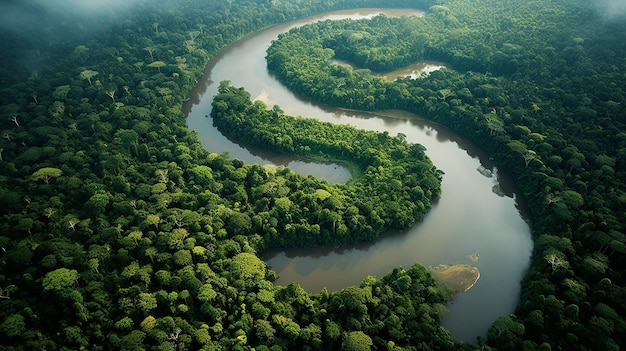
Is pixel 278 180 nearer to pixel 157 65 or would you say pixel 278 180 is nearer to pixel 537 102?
pixel 157 65

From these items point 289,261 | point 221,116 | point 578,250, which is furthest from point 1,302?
point 578,250

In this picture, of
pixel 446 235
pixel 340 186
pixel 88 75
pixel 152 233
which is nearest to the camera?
pixel 152 233

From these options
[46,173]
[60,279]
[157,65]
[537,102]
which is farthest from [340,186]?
[157,65]

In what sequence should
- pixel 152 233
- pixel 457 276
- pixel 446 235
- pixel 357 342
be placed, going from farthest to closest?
1. pixel 446 235
2. pixel 457 276
3. pixel 152 233
4. pixel 357 342

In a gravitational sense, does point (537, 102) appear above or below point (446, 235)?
above

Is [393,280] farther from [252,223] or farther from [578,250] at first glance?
[578,250]

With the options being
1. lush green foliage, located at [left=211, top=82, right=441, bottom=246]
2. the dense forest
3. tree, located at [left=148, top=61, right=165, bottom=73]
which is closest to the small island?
the dense forest

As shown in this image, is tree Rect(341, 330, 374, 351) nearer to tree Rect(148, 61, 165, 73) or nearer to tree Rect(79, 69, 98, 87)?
tree Rect(79, 69, 98, 87)
